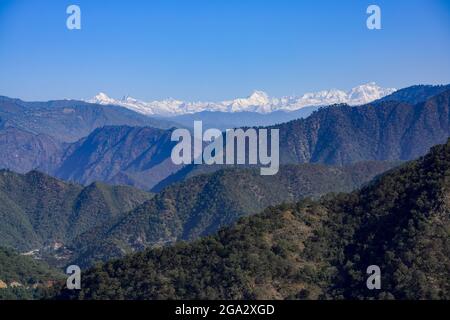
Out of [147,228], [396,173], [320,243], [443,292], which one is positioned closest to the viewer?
[443,292]

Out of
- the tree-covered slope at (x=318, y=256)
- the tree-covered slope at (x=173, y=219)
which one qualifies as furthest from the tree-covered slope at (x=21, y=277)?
the tree-covered slope at (x=173, y=219)

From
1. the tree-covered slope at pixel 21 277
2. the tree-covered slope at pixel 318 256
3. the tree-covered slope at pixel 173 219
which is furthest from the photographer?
the tree-covered slope at pixel 173 219

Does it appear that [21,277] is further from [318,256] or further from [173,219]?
[173,219]

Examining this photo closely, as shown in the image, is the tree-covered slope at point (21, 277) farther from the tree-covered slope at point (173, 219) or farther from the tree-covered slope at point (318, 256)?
the tree-covered slope at point (173, 219)

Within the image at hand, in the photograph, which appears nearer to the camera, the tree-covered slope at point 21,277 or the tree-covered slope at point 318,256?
the tree-covered slope at point 318,256

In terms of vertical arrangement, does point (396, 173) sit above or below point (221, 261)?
above

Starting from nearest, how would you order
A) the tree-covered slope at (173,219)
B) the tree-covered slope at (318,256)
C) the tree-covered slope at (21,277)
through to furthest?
1. the tree-covered slope at (318,256)
2. the tree-covered slope at (21,277)
3. the tree-covered slope at (173,219)

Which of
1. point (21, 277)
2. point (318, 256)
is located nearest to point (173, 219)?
point (21, 277)
